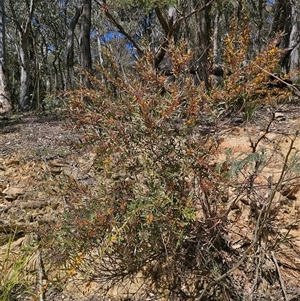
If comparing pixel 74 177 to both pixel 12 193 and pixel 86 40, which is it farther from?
pixel 86 40

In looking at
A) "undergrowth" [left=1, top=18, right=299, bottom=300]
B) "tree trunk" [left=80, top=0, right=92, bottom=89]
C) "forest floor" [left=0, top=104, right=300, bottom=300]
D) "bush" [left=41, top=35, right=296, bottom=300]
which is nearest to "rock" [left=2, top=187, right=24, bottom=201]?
"forest floor" [left=0, top=104, right=300, bottom=300]

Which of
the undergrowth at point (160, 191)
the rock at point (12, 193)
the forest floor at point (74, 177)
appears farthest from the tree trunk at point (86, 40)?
the undergrowth at point (160, 191)

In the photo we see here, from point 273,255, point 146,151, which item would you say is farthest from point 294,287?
point 146,151

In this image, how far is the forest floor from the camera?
249cm

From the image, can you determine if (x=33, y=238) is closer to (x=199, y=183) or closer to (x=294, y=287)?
(x=199, y=183)

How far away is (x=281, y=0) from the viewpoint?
657 cm

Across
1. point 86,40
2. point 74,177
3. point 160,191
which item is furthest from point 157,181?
point 86,40

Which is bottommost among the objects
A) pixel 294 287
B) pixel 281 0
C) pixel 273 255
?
pixel 294 287

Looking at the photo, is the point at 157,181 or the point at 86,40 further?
the point at 86,40

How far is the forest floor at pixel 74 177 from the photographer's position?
8.16 feet

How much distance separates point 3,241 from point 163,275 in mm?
1483

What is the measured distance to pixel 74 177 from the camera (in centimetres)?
313

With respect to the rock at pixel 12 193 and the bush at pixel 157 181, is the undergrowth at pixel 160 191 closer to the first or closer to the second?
the bush at pixel 157 181

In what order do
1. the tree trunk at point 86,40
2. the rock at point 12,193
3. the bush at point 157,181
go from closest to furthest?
the bush at point 157,181
the rock at point 12,193
the tree trunk at point 86,40
